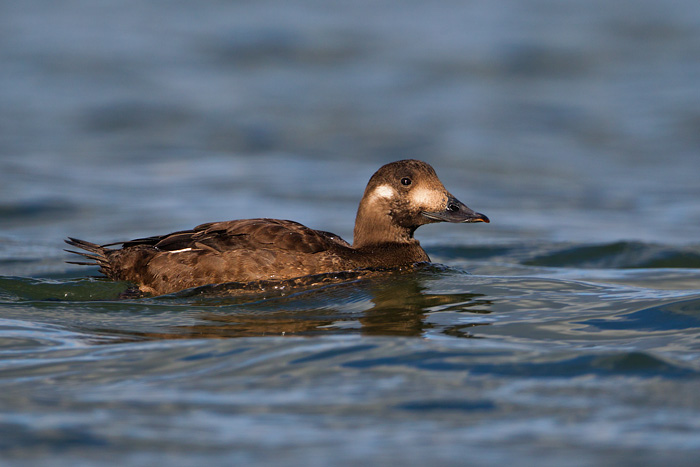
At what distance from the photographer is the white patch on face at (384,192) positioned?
791 centimetres

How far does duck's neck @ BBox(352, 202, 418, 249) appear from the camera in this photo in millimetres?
8016

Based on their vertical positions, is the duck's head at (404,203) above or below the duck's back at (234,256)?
above

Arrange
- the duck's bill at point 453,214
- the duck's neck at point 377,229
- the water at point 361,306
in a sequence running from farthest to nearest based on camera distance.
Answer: the duck's neck at point 377,229, the duck's bill at point 453,214, the water at point 361,306

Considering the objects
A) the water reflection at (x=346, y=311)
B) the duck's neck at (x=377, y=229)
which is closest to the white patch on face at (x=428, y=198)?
the duck's neck at (x=377, y=229)

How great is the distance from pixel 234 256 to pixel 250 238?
21 centimetres

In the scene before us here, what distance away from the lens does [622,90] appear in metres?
19.9

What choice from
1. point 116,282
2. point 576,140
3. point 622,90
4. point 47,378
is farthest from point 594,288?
point 622,90

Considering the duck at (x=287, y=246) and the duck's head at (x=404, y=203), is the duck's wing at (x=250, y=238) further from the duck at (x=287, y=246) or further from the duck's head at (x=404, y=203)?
the duck's head at (x=404, y=203)

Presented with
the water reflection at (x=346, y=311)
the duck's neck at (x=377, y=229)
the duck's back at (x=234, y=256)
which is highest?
the duck's neck at (x=377, y=229)

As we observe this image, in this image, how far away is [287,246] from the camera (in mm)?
7395

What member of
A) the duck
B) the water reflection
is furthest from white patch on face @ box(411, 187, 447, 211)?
the water reflection

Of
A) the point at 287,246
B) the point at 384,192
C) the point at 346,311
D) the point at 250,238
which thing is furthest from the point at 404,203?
the point at 346,311

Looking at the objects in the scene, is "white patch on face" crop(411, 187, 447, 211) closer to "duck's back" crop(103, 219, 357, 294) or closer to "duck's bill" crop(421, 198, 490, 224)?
"duck's bill" crop(421, 198, 490, 224)

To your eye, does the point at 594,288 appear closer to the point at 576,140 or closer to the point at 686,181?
the point at 686,181
